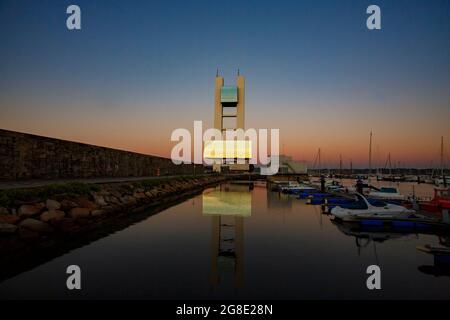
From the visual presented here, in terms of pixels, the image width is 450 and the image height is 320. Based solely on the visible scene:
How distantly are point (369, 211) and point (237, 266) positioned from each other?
9.39m

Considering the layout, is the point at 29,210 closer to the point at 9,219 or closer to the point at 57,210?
the point at 9,219

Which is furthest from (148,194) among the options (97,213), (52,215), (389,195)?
(389,195)

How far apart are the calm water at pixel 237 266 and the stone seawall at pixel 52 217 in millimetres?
995

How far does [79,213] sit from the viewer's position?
1265 centimetres

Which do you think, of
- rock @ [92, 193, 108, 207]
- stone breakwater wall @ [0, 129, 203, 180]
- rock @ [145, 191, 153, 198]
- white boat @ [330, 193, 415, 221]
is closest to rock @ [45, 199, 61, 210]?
rock @ [92, 193, 108, 207]

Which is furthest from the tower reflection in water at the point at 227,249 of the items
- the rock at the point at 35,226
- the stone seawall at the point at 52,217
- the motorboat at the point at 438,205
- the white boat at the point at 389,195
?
the white boat at the point at 389,195

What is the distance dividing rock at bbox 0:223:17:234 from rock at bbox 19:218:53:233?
12.1 inches

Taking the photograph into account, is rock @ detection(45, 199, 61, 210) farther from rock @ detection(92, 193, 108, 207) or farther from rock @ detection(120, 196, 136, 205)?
rock @ detection(120, 196, 136, 205)

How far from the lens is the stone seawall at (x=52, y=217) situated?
334 inches

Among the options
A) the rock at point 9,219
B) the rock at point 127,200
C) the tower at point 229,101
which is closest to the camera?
the rock at point 9,219

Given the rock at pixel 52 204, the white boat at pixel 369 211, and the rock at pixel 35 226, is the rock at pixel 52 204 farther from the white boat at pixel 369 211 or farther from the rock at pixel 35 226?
the white boat at pixel 369 211

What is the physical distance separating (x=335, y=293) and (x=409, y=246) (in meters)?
6.55

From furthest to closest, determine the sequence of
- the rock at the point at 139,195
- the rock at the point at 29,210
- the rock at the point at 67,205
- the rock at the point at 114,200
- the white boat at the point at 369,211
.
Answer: the rock at the point at 139,195 → the rock at the point at 114,200 → the white boat at the point at 369,211 → the rock at the point at 67,205 → the rock at the point at 29,210

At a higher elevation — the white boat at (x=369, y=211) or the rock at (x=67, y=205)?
the rock at (x=67, y=205)
